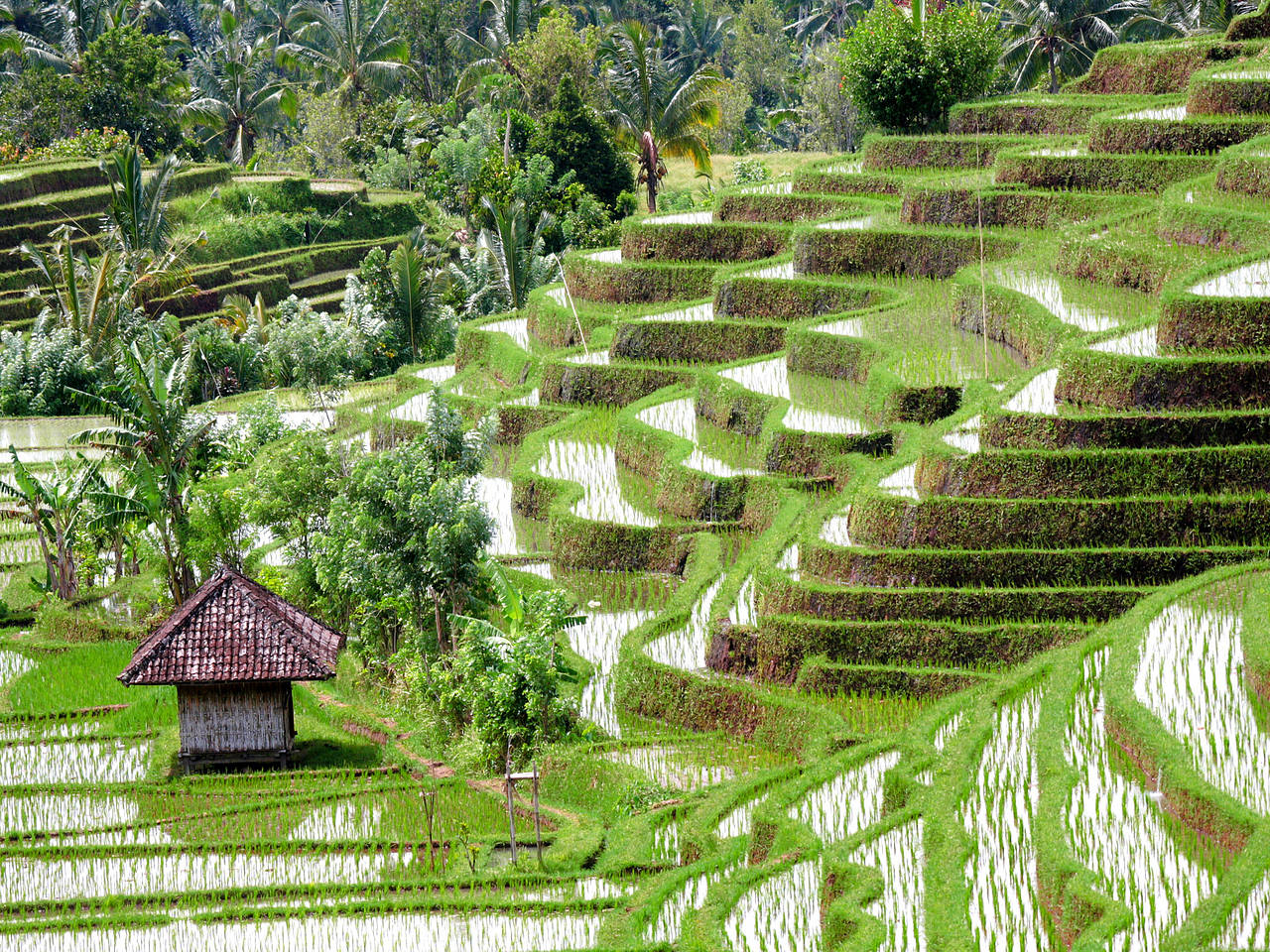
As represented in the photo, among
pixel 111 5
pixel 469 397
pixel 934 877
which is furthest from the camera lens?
pixel 111 5

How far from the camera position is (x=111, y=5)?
49.5 metres

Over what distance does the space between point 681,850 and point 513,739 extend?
8.30 feet

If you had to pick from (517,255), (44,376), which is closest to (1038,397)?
(517,255)

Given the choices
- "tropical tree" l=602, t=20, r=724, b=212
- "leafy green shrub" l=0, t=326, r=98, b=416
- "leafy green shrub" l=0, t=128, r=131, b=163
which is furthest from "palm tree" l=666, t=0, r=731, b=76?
"leafy green shrub" l=0, t=326, r=98, b=416

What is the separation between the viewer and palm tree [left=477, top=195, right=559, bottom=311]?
108ft

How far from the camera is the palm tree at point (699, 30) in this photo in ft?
195

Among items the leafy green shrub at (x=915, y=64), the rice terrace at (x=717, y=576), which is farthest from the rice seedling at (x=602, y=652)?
the leafy green shrub at (x=915, y=64)

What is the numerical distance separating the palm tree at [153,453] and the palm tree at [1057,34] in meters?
23.9

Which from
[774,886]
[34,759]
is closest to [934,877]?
[774,886]

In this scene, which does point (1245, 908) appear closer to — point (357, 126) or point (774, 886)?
point (774, 886)

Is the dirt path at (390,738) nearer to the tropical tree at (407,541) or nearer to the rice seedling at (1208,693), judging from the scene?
the tropical tree at (407,541)

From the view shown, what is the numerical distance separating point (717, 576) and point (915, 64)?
13779 millimetres

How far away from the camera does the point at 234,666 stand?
50.5 ft

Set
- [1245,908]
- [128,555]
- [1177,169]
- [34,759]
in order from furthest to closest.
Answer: [1177,169], [128,555], [34,759], [1245,908]
